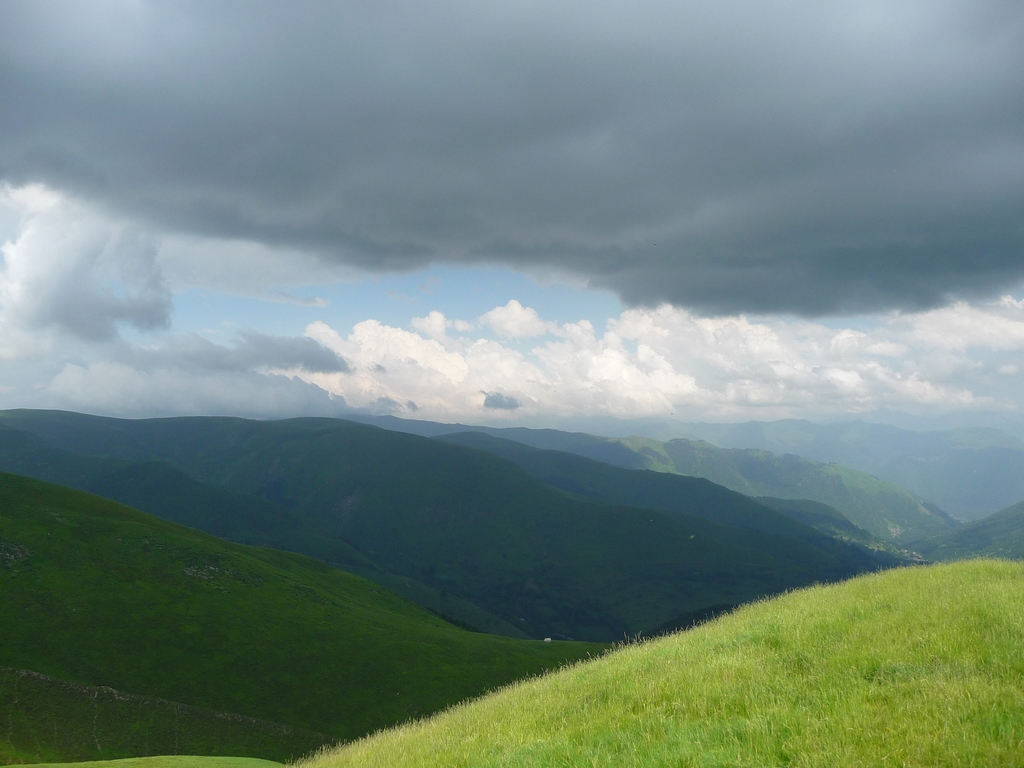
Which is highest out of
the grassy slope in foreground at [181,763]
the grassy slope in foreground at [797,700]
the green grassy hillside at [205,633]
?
the grassy slope in foreground at [797,700]

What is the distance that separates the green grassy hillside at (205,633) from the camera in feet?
324

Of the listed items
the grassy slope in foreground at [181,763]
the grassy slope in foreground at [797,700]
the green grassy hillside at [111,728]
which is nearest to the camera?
the grassy slope in foreground at [797,700]

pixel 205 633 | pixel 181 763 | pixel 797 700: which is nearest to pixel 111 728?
pixel 205 633

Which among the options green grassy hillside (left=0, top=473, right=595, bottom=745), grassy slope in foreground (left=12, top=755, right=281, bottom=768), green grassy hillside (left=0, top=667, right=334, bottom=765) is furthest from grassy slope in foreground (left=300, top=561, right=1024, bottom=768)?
green grassy hillside (left=0, top=473, right=595, bottom=745)

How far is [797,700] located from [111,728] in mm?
93047

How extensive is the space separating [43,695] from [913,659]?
101773 mm

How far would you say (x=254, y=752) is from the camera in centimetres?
7988

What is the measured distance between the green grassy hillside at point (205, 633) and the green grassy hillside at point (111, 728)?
27.0 ft

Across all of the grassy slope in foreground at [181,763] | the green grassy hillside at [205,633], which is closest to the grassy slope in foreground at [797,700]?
the grassy slope in foreground at [181,763]

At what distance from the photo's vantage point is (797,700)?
10406 mm

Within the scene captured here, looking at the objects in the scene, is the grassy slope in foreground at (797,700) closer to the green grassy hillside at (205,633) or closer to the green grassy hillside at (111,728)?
the green grassy hillside at (111,728)

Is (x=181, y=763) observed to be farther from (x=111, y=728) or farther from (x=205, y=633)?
(x=205, y=633)

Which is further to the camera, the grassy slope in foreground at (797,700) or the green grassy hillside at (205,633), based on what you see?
the green grassy hillside at (205,633)

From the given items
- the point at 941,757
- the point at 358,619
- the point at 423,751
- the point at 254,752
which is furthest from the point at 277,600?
the point at 941,757
